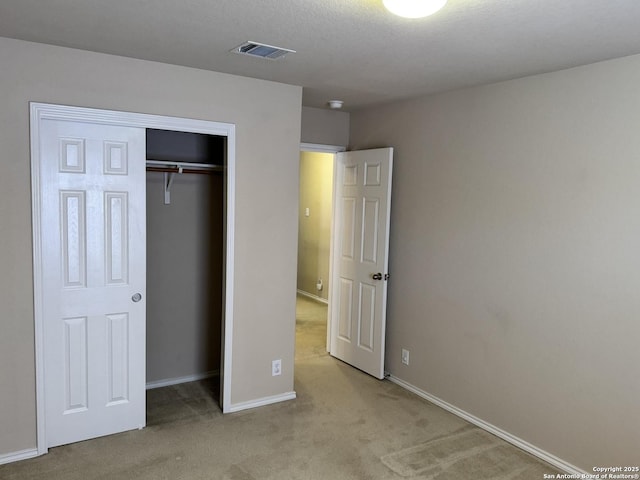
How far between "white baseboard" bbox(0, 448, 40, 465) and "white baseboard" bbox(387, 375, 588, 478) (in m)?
2.69

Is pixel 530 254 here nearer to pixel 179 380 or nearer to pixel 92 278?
pixel 92 278

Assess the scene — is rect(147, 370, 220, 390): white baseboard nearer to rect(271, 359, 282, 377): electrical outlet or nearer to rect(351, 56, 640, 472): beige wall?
rect(271, 359, 282, 377): electrical outlet

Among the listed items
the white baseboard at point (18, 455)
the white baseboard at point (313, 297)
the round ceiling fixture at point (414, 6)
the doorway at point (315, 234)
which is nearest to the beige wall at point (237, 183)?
the white baseboard at point (18, 455)

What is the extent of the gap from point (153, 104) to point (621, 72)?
8.94 ft

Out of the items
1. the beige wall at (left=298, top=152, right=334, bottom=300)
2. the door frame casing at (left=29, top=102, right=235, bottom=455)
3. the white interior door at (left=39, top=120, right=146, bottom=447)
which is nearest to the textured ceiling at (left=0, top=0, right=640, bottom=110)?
the door frame casing at (left=29, top=102, right=235, bottom=455)

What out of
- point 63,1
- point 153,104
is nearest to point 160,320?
point 153,104

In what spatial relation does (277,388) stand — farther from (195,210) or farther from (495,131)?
(495,131)

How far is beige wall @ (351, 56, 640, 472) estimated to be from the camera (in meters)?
2.74

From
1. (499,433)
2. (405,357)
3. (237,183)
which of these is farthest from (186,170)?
(499,433)

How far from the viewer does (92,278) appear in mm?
3115

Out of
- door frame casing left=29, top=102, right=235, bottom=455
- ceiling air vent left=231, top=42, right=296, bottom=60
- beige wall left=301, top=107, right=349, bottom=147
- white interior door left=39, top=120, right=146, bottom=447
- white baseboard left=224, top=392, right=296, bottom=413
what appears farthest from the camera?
beige wall left=301, top=107, right=349, bottom=147

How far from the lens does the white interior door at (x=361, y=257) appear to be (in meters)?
4.27

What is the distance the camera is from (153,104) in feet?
10.4

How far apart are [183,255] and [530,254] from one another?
2613mm
